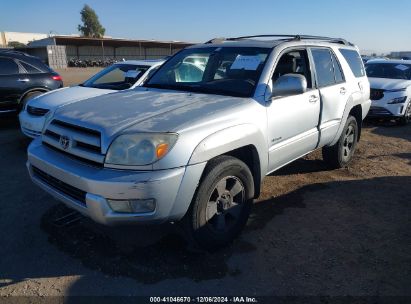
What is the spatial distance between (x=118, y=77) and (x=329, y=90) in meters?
4.41

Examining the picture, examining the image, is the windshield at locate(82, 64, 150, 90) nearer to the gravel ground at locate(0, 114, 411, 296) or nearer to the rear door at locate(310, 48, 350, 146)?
the gravel ground at locate(0, 114, 411, 296)

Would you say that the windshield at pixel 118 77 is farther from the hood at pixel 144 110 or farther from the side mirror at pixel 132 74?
the hood at pixel 144 110

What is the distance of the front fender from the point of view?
2.85 metres

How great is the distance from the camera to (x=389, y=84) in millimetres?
9148

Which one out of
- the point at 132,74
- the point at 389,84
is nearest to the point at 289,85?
the point at 132,74

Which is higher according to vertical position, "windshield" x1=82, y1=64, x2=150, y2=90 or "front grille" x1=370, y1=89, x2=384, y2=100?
"windshield" x1=82, y1=64, x2=150, y2=90

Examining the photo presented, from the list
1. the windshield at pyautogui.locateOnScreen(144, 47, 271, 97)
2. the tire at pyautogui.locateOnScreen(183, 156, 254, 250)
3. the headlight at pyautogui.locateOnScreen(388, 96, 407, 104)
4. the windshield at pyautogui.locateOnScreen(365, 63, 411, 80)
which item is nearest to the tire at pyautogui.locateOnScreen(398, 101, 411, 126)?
the headlight at pyautogui.locateOnScreen(388, 96, 407, 104)

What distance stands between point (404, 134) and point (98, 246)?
7.44m

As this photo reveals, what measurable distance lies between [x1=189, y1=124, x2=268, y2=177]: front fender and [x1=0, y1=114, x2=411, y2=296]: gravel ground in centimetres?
84

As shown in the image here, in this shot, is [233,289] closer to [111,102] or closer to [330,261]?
[330,261]

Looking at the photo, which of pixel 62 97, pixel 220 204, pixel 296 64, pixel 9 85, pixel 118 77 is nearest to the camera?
pixel 220 204

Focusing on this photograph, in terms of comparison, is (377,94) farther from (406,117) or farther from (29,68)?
(29,68)

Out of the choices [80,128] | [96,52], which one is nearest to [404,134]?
[80,128]

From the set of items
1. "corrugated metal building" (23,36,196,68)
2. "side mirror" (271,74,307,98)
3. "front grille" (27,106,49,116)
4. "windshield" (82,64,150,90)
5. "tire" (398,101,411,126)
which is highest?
"side mirror" (271,74,307,98)
